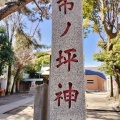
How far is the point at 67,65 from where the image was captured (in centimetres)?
341

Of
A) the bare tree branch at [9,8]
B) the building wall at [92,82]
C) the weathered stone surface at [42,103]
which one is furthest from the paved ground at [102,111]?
the building wall at [92,82]

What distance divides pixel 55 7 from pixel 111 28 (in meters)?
13.9

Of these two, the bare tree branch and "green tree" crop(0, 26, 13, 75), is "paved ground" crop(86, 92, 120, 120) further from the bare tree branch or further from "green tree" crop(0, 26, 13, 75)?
"green tree" crop(0, 26, 13, 75)

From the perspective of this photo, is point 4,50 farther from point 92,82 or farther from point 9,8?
point 92,82

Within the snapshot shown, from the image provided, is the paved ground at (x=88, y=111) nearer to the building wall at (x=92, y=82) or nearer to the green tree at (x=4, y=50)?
the green tree at (x=4, y=50)

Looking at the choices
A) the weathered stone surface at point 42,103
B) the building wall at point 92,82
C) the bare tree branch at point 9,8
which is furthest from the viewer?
the building wall at point 92,82

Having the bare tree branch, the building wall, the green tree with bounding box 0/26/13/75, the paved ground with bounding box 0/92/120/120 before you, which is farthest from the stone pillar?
the building wall

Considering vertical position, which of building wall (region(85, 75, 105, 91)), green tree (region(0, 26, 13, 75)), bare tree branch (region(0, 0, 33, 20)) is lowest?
building wall (region(85, 75, 105, 91))

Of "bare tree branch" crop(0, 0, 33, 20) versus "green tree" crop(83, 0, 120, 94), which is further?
"green tree" crop(83, 0, 120, 94)

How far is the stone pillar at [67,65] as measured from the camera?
3285mm

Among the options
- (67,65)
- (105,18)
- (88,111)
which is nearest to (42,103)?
(67,65)

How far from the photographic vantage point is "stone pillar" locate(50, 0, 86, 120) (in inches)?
129

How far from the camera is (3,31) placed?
20.5 m

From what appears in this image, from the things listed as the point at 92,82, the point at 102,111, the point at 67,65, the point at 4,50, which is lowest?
the point at 102,111
